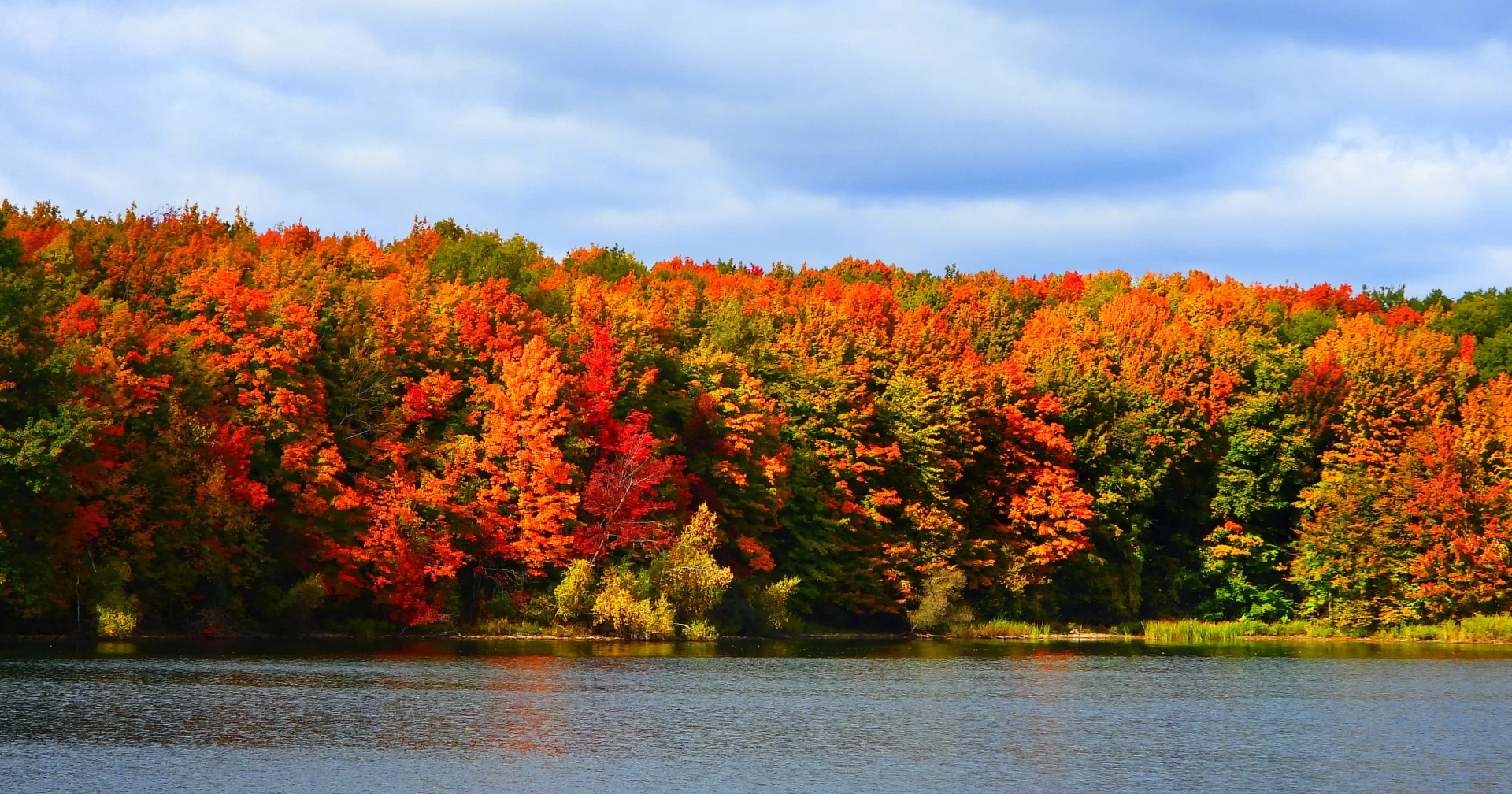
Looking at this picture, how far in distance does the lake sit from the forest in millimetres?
7261

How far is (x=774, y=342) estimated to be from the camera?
94938 millimetres

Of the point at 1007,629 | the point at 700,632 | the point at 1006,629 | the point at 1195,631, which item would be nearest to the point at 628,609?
the point at 700,632

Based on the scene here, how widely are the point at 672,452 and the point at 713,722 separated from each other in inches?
1711

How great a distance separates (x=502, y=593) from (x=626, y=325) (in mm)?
19242

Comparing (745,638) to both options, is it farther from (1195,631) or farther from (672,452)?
(1195,631)

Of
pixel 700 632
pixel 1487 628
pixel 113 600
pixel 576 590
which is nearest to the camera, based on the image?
pixel 113 600

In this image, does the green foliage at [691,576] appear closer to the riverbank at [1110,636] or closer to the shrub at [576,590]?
the riverbank at [1110,636]

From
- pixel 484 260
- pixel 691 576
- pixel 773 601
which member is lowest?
pixel 773 601

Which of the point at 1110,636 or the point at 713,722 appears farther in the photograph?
the point at 1110,636

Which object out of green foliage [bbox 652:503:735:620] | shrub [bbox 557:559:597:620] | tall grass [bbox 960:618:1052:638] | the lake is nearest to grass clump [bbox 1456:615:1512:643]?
the lake

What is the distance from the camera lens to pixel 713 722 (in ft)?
130

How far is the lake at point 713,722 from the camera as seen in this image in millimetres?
31234

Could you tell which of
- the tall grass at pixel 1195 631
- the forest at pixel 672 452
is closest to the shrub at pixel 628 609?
the forest at pixel 672 452

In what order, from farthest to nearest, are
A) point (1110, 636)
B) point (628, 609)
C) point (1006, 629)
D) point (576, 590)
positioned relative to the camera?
1. point (1110, 636)
2. point (1006, 629)
3. point (576, 590)
4. point (628, 609)
